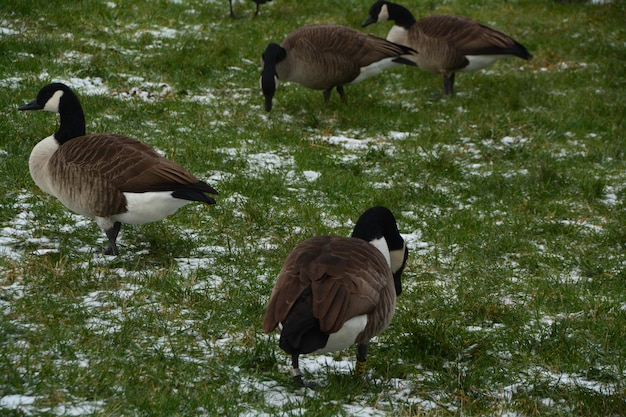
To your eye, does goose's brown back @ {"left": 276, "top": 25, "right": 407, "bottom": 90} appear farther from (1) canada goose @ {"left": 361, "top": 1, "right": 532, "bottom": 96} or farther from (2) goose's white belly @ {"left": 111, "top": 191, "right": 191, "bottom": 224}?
(2) goose's white belly @ {"left": 111, "top": 191, "right": 191, "bottom": 224}

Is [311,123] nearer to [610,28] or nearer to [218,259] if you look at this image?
[218,259]

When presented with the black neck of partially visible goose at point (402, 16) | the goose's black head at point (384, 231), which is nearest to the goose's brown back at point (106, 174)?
the goose's black head at point (384, 231)

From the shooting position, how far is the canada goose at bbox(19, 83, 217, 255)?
23.8 feet

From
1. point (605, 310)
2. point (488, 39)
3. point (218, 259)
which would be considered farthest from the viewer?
point (488, 39)

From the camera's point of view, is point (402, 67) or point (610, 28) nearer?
point (402, 67)

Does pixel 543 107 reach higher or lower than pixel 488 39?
lower

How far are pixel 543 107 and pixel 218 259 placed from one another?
780 centimetres

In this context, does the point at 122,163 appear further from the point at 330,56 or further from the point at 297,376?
the point at 330,56

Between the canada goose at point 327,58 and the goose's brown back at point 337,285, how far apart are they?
7051 mm

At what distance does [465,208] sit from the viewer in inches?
387

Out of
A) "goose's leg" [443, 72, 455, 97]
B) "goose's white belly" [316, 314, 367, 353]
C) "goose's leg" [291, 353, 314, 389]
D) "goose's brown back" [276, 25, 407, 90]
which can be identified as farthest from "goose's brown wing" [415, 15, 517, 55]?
"goose's leg" [291, 353, 314, 389]

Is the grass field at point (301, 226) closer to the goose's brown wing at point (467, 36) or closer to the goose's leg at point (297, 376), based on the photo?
the goose's leg at point (297, 376)

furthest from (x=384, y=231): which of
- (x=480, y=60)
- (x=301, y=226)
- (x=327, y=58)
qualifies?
(x=480, y=60)

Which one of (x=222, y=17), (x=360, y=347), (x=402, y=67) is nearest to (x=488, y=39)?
(x=402, y=67)
